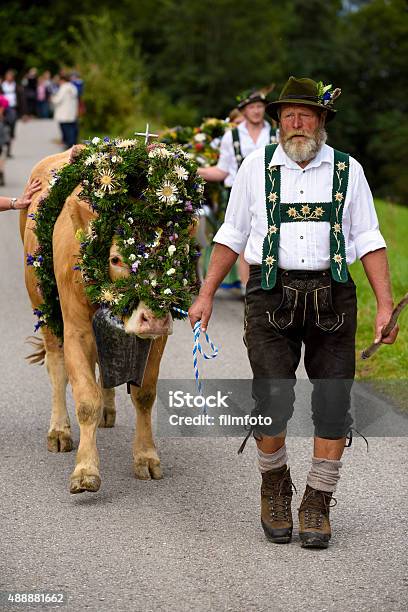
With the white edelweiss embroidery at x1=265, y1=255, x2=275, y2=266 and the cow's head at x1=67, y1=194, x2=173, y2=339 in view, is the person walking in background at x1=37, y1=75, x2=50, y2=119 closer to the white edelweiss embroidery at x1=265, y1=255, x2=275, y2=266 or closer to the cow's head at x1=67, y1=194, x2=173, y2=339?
the cow's head at x1=67, y1=194, x2=173, y2=339

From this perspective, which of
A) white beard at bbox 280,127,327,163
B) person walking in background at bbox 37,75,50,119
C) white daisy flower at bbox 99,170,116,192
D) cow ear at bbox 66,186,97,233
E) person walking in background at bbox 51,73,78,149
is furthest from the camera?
person walking in background at bbox 37,75,50,119

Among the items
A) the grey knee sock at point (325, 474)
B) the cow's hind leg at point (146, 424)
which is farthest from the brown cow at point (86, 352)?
the grey knee sock at point (325, 474)

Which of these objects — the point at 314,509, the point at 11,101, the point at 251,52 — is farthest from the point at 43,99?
the point at 314,509

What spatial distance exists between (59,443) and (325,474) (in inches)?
87.7

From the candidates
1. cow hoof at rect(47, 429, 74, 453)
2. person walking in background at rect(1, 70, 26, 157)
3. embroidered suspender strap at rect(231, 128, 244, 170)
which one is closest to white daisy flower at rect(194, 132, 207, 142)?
embroidered suspender strap at rect(231, 128, 244, 170)

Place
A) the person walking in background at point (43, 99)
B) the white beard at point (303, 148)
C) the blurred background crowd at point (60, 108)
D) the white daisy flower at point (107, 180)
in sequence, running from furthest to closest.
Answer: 1. the person walking in background at point (43, 99)
2. the blurred background crowd at point (60, 108)
3. the white daisy flower at point (107, 180)
4. the white beard at point (303, 148)

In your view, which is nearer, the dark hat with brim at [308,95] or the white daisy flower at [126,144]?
the dark hat with brim at [308,95]

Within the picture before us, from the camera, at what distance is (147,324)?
258 inches

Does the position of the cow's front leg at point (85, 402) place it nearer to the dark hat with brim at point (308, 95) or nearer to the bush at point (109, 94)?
the dark hat with brim at point (308, 95)

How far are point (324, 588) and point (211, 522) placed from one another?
1103 mm

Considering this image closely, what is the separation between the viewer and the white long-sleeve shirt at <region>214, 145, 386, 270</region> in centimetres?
601

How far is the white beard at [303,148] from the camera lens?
19.6 feet

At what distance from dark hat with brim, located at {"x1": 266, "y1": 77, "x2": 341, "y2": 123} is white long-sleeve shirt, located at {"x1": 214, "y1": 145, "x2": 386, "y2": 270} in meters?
0.19

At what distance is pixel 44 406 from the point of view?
9117mm
